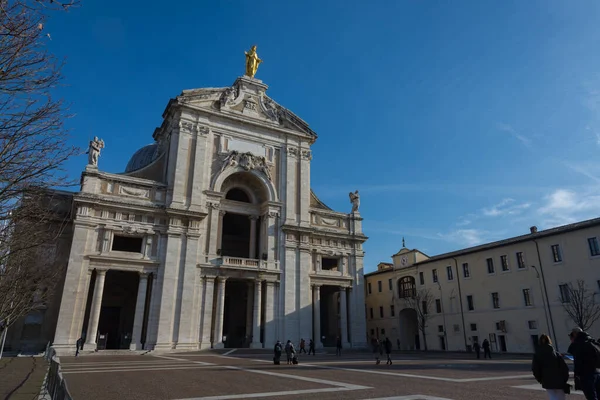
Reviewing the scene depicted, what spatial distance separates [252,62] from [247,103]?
5.47 metres

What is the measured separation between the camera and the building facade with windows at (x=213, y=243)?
32750 mm

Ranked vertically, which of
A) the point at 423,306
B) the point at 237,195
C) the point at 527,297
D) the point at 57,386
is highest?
the point at 237,195

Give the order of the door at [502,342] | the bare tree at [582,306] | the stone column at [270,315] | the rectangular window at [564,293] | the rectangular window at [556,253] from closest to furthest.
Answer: the bare tree at [582,306], the rectangular window at [564,293], the rectangular window at [556,253], the stone column at [270,315], the door at [502,342]

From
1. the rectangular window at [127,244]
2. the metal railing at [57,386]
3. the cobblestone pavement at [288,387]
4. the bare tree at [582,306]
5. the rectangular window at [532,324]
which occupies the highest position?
the rectangular window at [127,244]

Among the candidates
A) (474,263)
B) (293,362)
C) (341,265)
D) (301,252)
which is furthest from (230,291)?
(474,263)

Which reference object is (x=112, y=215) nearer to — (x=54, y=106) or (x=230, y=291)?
(x=230, y=291)

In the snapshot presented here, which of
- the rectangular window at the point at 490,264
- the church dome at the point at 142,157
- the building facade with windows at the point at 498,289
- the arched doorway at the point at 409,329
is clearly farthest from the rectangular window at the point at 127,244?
the rectangular window at the point at 490,264

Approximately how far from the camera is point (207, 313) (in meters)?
34.8

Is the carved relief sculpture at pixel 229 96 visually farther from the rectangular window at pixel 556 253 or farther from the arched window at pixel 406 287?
the rectangular window at pixel 556 253

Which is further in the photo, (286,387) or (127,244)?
(127,244)

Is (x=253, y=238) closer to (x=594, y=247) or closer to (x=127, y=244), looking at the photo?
(x=127, y=244)

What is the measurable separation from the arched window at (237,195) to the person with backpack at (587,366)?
37.6 m

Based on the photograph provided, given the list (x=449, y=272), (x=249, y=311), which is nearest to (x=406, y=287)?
(x=449, y=272)

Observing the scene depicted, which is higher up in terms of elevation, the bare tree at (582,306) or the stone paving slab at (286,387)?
the bare tree at (582,306)
